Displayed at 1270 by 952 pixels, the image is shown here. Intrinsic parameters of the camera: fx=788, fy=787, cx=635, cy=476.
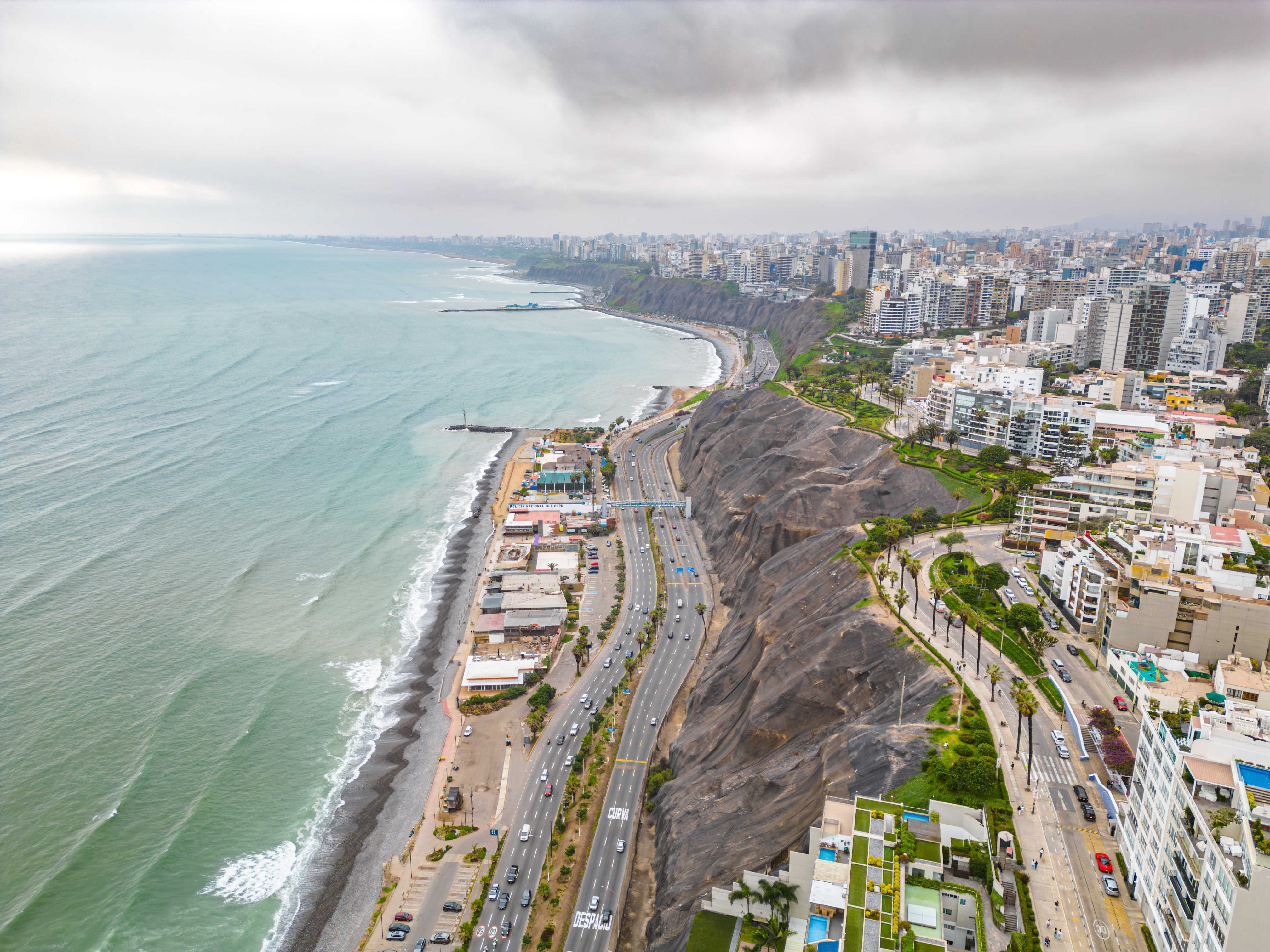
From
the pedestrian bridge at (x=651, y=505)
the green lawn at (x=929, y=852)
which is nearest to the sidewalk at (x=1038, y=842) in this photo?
the green lawn at (x=929, y=852)

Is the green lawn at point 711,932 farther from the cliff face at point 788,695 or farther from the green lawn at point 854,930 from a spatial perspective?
the green lawn at point 854,930

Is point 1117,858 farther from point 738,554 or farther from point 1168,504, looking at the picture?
point 738,554

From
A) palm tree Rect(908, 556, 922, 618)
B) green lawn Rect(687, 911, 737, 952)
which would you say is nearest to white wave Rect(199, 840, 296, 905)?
green lawn Rect(687, 911, 737, 952)

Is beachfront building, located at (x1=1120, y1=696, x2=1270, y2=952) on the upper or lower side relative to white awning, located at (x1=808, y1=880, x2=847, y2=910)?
upper

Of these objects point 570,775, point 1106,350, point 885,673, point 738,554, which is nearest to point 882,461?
point 738,554

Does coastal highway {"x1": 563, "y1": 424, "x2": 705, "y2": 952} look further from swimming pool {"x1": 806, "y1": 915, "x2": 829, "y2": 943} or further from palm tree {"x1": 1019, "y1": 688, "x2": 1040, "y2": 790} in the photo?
palm tree {"x1": 1019, "y1": 688, "x2": 1040, "y2": 790}

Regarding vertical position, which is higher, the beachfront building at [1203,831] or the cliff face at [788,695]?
the beachfront building at [1203,831]
